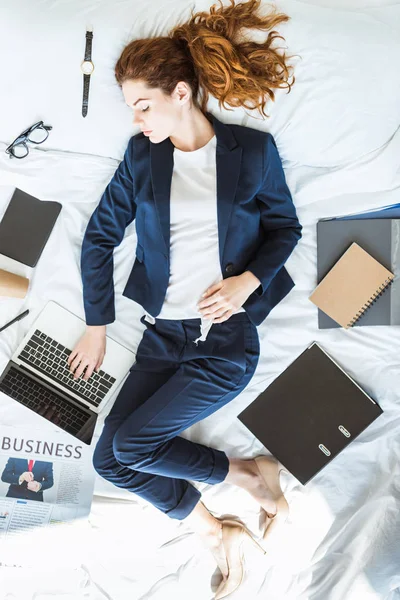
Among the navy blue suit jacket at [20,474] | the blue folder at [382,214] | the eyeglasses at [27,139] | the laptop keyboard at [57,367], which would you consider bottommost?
the navy blue suit jacket at [20,474]

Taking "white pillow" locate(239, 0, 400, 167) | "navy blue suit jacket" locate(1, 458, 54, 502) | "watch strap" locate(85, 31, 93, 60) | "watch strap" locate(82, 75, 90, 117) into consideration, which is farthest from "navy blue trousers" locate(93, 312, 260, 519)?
"watch strap" locate(85, 31, 93, 60)

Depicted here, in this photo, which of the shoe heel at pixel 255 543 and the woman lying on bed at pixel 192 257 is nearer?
the woman lying on bed at pixel 192 257

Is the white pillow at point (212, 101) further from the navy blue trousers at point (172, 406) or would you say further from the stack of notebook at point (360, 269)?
the navy blue trousers at point (172, 406)

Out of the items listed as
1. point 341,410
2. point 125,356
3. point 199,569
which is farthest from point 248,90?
point 199,569

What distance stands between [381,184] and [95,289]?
3.19 feet

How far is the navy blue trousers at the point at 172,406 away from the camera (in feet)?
5.39

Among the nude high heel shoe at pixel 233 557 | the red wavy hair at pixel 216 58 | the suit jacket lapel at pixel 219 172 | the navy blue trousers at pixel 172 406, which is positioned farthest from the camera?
the nude high heel shoe at pixel 233 557

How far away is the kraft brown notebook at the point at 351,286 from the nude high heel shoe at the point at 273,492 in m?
0.54

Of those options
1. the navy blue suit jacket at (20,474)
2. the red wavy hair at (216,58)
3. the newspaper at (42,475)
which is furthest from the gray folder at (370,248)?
the navy blue suit jacket at (20,474)

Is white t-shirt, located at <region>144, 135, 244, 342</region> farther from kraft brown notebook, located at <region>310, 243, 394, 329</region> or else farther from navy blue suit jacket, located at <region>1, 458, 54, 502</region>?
navy blue suit jacket, located at <region>1, 458, 54, 502</region>

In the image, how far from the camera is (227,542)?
5.80ft

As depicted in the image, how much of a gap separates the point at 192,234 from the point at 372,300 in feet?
2.12

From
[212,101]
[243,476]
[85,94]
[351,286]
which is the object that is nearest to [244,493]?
[243,476]

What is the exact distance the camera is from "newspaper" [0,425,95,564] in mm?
1798
